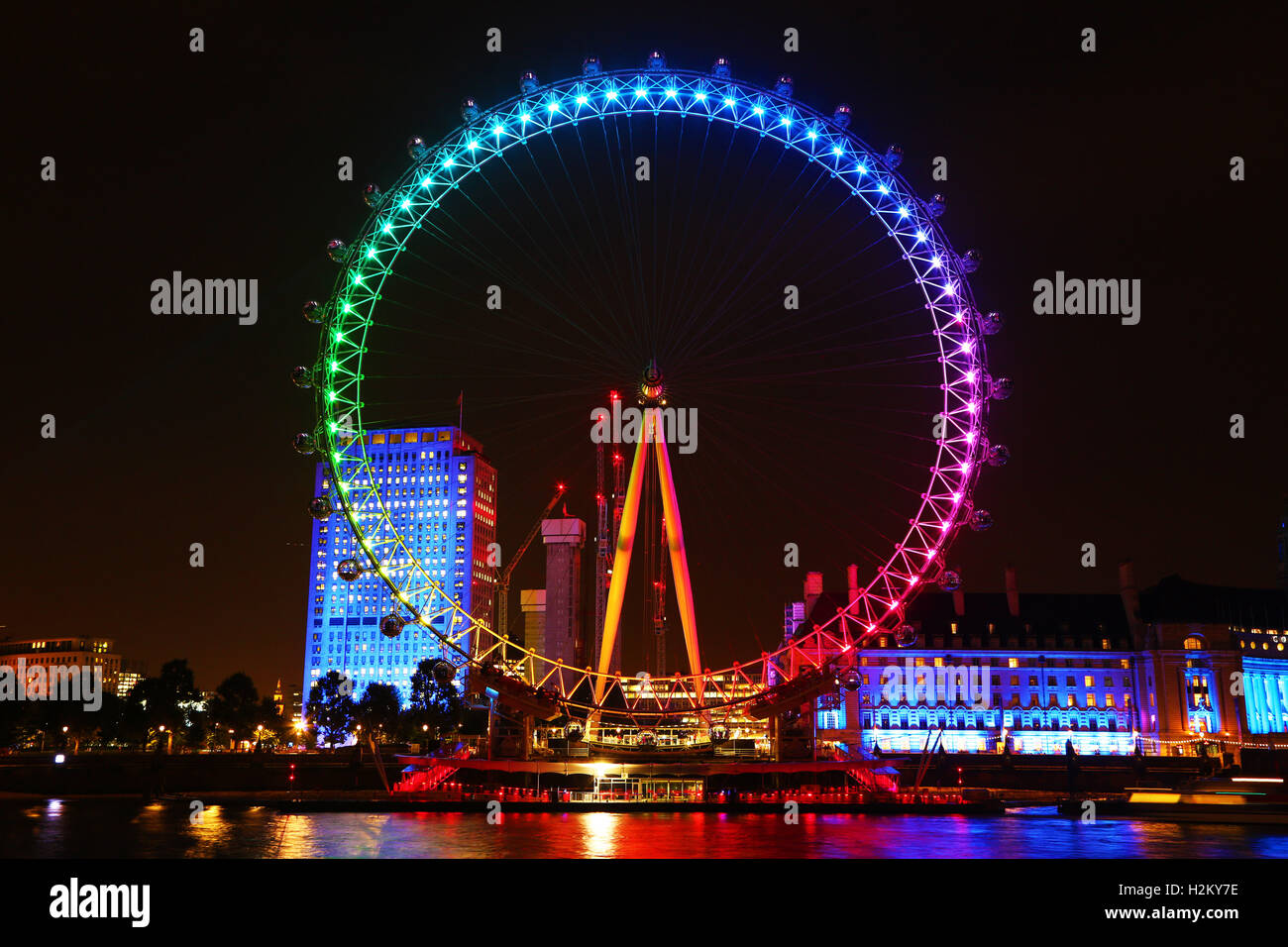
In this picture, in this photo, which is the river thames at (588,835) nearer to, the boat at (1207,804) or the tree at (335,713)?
the boat at (1207,804)

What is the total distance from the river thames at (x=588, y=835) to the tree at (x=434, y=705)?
66.3 metres

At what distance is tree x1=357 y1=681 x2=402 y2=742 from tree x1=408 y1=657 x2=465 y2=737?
308cm

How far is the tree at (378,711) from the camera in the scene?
431 feet

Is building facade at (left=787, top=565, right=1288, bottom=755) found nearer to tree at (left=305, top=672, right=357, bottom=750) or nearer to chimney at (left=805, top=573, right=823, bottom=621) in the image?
chimney at (left=805, top=573, right=823, bottom=621)

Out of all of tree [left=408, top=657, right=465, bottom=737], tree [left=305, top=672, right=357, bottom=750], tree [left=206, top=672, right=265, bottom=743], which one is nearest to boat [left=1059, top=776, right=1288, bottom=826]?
tree [left=408, top=657, right=465, bottom=737]

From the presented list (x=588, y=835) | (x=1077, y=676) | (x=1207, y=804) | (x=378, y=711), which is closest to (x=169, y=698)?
(x=378, y=711)

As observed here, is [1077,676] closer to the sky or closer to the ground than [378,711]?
closer to the sky

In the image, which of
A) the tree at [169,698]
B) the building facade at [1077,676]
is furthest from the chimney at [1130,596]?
the tree at [169,698]

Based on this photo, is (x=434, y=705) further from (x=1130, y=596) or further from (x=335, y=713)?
(x=1130, y=596)

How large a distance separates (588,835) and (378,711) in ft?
274

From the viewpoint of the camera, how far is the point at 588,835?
5491cm

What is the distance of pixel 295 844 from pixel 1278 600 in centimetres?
13664

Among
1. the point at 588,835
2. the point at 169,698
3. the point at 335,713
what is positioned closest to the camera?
the point at 588,835
